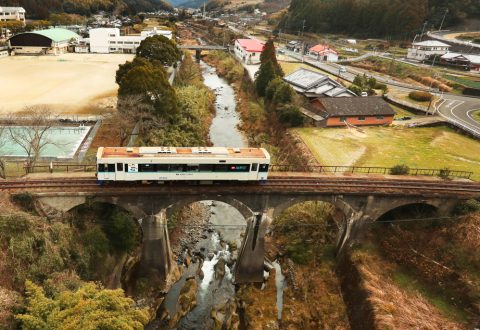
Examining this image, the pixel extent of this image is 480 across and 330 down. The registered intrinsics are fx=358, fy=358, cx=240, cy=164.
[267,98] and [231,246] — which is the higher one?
[267,98]

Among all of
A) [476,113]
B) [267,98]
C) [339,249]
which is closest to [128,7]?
[267,98]

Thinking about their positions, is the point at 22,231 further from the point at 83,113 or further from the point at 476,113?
the point at 476,113

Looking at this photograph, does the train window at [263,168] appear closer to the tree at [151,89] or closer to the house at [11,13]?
the tree at [151,89]

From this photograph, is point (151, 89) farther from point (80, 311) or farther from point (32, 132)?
point (80, 311)

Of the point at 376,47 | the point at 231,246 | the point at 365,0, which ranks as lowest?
the point at 231,246

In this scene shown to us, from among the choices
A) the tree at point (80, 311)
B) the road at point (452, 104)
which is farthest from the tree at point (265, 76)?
the tree at point (80, 311)

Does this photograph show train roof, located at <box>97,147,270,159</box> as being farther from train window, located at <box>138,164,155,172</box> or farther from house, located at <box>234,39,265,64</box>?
house, located at <box>234,39,265,64</box>

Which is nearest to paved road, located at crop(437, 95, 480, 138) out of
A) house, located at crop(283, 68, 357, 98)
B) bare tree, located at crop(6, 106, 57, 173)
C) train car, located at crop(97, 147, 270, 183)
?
house, located at crop(283, 68, 357, 98)

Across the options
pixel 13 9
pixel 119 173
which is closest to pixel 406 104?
pixel 119 173
